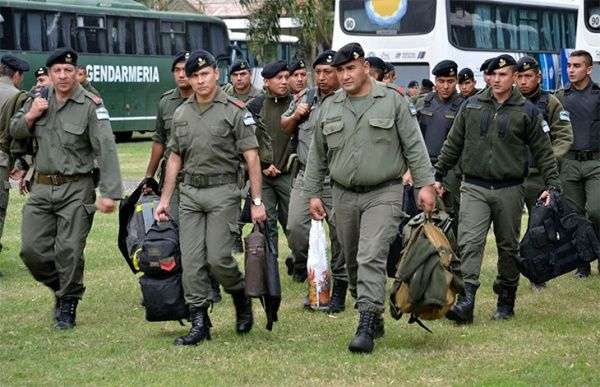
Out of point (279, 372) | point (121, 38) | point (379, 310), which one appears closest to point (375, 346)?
point (379, 310)

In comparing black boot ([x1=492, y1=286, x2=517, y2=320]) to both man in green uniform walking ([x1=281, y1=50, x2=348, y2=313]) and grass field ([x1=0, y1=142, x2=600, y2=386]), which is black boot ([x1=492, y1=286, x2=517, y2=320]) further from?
man in green uniform walking ([x1=281, y1=50, x2=348, y2=313])

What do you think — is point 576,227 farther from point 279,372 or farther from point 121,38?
point 121,38

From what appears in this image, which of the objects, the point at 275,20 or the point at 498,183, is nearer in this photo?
the point at 498,183

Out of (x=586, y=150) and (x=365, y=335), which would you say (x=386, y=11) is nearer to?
(x=586, y=150)

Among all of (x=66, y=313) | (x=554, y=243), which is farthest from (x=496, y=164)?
(x=66, y=313)

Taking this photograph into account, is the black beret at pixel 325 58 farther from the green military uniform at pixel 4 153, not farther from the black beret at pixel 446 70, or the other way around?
the green military uniform at pixel 4 153

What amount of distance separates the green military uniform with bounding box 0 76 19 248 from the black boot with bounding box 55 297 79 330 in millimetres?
1211

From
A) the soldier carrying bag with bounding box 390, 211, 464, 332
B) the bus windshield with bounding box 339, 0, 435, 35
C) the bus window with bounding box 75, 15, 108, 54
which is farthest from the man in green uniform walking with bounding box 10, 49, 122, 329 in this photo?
the bus window with bounding box 75, 15, 108, 54

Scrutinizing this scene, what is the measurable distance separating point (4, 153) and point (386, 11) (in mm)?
17982

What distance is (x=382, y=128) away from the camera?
859cm

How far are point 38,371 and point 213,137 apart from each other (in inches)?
75.2

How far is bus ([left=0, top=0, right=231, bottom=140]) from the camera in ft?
108

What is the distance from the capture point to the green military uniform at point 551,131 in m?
10.6

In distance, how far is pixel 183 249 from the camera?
894 centimetres
